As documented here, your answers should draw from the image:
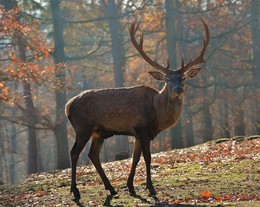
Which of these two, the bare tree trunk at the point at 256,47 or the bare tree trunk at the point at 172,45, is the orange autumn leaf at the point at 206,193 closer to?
the bare tree trunk at the point at 172,45

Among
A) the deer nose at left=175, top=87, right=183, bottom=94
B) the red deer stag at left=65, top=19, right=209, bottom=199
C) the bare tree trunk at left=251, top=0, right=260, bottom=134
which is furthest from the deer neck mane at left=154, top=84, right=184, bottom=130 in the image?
the bare tree trunk at left=251, top=0, right=260, bottom=134

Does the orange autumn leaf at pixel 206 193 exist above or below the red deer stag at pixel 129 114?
below

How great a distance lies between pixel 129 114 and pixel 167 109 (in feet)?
2.71

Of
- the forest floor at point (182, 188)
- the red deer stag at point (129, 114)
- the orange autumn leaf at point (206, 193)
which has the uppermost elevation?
the red deer stag at point (129, 114)

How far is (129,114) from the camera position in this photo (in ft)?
23.9

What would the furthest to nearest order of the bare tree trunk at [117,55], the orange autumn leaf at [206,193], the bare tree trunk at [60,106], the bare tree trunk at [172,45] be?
1. the bare tree trunk at [117,55]
2. the bare tree trunk at [172,45]
3. the bare tree trunk at [60,106]
4. the orange autumn leaf at [206,193]

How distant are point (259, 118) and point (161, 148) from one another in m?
9.12

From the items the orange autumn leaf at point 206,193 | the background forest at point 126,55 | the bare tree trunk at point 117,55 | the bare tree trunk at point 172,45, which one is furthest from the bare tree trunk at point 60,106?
the orange autumn leaf at point 206,193

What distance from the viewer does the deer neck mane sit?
23.0 ft

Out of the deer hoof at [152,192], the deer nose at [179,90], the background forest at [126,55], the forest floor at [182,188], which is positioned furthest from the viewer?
the background forest at [126,55]

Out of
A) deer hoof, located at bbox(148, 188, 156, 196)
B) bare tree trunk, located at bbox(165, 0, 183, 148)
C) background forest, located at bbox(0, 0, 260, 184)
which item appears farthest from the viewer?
bare tree trunk, located at bbox(165, 0, 183, 148)

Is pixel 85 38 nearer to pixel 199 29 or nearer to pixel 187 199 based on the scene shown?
pixel 199 29

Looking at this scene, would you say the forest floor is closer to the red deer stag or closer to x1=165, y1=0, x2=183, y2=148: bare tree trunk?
the red deer stag

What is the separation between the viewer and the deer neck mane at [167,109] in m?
7.02
